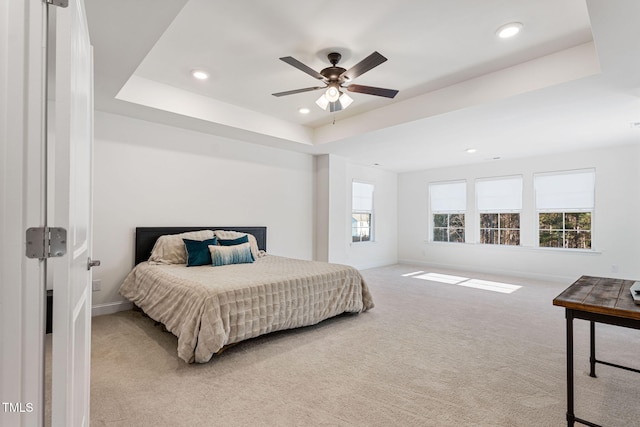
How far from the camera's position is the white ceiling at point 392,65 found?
229cm

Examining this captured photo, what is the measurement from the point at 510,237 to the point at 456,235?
1.11 m

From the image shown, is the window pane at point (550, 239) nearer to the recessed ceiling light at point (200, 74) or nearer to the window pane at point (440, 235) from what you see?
the window pane at point (440, 235)

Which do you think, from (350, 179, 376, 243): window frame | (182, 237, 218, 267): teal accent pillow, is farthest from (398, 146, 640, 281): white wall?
(182, 237, 218, 267): teal accent pillow

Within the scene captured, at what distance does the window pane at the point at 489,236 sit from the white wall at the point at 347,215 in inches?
80.3

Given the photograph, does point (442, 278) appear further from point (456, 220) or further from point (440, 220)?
point (440, 220)

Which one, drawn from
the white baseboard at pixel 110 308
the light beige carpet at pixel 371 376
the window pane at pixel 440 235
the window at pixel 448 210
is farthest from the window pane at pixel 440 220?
the white baseboard at pixel 110 308

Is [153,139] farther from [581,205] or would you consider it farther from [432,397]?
[581,205]

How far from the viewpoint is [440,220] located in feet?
25.0

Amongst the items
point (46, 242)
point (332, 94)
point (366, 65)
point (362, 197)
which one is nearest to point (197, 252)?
point (332, 94)

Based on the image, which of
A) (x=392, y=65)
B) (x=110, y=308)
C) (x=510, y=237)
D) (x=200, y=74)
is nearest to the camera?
(x=392, y=65)

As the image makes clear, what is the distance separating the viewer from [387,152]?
5828 millimetres

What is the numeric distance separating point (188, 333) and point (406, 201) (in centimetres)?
665

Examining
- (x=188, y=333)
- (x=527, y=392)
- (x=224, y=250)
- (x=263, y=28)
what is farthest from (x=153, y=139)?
(x=527, y=392)

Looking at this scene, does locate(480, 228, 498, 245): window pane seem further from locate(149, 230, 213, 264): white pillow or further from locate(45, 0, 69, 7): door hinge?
locate(45, 0, 69, 7): door hinge
